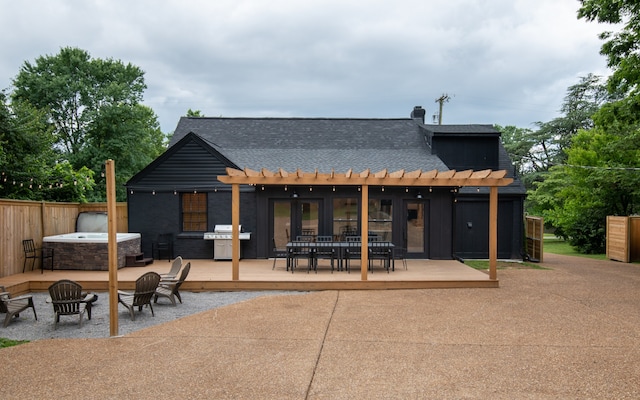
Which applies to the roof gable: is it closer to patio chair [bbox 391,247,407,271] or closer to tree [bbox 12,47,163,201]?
patio chair [bbox 391,247,407,271]

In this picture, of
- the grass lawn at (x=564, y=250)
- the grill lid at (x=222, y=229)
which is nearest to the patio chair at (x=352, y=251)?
the grill lid at (x=222, y=229)

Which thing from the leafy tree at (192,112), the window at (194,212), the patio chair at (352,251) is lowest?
the patio chair at (352,251)

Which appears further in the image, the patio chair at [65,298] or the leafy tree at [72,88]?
the leafy tree at [72,88]

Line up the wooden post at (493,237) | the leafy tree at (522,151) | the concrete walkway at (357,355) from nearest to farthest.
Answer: the concrete walkway at (357,355) → the wooden post at (493,237) → the leafy tree at (522,151)

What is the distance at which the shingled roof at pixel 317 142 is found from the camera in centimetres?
1394

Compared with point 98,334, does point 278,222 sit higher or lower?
higher

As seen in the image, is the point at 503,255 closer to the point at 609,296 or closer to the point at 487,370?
the point at 609,296

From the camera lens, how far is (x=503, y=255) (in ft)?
45.6

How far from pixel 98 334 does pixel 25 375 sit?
61.2 inches

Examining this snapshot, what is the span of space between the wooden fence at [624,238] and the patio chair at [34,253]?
18567mm

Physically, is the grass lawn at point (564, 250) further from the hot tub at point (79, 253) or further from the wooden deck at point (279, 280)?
the hot tub at point (79, 253)

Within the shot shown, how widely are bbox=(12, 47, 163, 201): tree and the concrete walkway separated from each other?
20.9 meters

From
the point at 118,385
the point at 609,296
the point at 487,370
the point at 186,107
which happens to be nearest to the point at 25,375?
the point at 118,385

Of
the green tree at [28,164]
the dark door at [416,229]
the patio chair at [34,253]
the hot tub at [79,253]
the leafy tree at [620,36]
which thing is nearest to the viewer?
the patio chair at [34,253]
